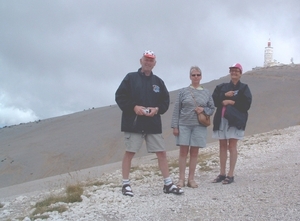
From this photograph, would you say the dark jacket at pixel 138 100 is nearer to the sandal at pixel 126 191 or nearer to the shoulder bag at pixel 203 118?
the shoulder bag at pixel 203 118

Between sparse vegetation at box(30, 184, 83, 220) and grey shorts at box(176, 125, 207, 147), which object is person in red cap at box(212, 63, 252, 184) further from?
sparse vegetation at box(30, 184, 83, 220)

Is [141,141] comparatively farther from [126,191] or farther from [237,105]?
[237,105]

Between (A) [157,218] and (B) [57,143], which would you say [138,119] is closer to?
(A) [157,218]

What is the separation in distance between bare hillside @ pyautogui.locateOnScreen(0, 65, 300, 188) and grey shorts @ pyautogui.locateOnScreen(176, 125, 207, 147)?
8.99 m

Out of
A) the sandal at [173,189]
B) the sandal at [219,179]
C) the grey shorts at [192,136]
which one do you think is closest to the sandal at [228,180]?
the sandal at [219,179]

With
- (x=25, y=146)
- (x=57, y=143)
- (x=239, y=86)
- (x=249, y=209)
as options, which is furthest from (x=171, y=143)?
(x=249, y=209)

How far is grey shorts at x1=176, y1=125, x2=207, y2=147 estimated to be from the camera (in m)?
5.90

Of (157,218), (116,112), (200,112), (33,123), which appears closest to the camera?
(157,218)

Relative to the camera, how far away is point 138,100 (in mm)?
5461

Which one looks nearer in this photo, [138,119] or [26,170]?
[138,119]

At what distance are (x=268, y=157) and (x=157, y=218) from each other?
5.15 metres

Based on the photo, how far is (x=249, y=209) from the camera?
15.5 ft

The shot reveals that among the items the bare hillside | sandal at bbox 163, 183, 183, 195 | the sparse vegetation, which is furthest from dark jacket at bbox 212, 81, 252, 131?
the bare hillside

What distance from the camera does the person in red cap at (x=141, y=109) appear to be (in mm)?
5426
